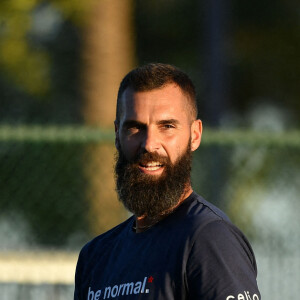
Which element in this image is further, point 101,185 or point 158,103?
point 101,185

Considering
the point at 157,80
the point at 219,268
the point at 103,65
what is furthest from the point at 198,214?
the point at 103,65

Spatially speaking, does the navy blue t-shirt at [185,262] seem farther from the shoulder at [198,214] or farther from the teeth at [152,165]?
the teeth at [152,165]

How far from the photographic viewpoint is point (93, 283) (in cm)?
342

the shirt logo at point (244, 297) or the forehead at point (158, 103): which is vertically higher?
the forehead at point (158, 103)

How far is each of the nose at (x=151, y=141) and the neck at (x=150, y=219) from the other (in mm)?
196

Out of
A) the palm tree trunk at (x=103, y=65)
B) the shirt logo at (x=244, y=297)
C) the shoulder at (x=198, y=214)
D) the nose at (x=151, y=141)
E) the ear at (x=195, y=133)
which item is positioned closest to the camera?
the shirt logo at (x=244, y=297)

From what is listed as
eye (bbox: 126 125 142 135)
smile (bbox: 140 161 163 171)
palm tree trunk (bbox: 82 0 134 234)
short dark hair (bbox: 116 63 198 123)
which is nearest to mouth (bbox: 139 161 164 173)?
smile (bbox: 140 161 163 171)

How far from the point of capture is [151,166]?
10.7 ft

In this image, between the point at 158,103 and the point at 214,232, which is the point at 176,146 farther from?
the point at 214,232

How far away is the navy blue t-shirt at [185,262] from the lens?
9.27ft

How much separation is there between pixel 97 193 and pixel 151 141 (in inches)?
126

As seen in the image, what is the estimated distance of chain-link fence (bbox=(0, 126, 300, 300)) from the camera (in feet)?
20.7

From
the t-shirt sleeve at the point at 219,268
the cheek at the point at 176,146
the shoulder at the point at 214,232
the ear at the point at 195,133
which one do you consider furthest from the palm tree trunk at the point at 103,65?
the t-shirt sleeve at the point at 219,268

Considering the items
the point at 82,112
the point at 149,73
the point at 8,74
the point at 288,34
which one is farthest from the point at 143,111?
the point at 288,34
